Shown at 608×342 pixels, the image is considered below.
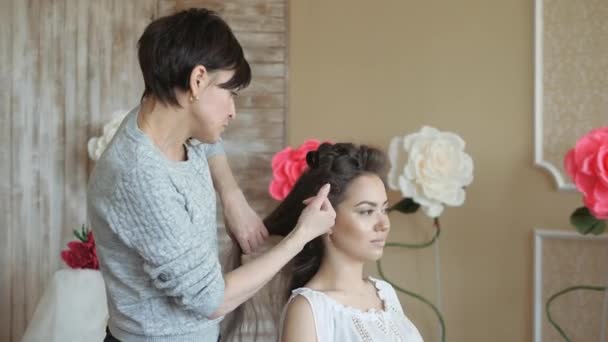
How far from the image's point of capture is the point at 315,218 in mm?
1575

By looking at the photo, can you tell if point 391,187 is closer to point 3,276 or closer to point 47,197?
point 47,197

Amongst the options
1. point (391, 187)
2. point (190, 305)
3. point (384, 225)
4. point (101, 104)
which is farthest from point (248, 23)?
point (190, 305)

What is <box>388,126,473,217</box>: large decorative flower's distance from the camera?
258 centimetres

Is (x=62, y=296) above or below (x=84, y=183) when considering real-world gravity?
below

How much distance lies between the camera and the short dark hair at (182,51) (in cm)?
142

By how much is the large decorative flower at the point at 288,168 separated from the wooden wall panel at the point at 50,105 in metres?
0.80

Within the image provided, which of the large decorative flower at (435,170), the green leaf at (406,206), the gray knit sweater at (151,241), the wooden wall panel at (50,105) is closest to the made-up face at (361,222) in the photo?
the gray knit sweater at (151,241)

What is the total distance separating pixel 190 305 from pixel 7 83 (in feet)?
6.78

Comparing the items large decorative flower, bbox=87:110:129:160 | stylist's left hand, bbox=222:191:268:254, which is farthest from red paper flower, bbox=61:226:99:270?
stylist's left hand, bbox=222:191:268:254

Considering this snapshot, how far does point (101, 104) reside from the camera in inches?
124

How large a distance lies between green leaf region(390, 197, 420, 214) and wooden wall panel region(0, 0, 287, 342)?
1.13m

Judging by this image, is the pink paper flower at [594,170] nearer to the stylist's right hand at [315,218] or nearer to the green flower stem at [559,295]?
the green flower stem at [559,295]

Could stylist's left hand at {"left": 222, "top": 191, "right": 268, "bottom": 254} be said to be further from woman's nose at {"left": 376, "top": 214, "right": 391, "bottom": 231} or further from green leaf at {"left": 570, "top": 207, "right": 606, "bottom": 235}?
green leaf at {"left": 570, "top": 207, "right": 606, "bottom": 235}

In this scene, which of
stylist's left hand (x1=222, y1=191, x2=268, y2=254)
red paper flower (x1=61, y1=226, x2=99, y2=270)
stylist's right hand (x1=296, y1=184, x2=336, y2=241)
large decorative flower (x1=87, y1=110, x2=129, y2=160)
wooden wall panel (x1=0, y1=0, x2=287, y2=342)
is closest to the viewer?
stylist's right hand (x1=296, y1=184, x2=336, y2=241)
